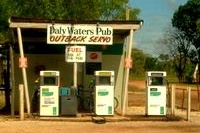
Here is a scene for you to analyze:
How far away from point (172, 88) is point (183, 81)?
60.9 meters

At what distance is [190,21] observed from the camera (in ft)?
297

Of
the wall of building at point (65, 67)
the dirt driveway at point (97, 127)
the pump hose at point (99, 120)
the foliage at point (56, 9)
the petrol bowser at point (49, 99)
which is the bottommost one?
the dirt driveway at point (97, 127)

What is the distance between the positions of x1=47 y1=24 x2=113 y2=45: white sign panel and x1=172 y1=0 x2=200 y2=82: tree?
65.3 meters

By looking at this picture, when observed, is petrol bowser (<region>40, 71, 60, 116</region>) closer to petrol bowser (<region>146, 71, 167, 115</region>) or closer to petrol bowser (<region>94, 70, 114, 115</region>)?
petrol bowser (<region>94, 70, 114, 115</region>)

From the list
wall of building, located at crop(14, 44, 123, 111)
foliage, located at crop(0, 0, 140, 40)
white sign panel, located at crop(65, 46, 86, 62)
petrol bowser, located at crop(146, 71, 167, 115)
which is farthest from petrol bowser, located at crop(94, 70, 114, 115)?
foliage, located at crop(0, 0, 140, 40)

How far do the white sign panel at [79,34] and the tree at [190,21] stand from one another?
6527cm

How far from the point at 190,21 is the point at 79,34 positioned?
67265 mm

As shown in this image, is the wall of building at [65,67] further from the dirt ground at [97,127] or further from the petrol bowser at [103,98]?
the dirt ground at [97,127]

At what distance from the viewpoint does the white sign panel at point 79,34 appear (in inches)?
968

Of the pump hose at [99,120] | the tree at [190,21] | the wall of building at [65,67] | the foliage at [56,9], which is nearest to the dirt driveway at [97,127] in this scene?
the pump hose at [99,120]

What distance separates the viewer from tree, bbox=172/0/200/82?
89.9m

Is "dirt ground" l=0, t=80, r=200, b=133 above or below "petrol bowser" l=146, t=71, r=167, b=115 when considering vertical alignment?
below

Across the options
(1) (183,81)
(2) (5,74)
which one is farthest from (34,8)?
(1) (183,81)

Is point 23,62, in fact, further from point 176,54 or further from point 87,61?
point 176,54
